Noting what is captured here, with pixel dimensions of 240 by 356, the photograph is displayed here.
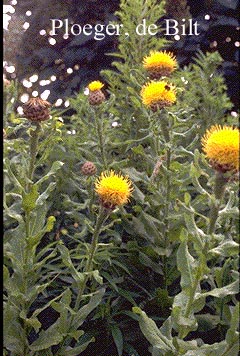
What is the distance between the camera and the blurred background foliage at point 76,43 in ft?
5.88

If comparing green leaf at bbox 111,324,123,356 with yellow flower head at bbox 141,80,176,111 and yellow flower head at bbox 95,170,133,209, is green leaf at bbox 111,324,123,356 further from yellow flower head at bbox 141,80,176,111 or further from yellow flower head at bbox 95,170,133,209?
yellow flower head at bbox 141,80,176,111

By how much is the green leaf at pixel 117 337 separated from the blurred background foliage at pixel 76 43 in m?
0.84

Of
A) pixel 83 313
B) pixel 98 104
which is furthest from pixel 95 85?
pixel 83 313

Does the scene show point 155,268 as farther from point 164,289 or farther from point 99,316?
point 99,316

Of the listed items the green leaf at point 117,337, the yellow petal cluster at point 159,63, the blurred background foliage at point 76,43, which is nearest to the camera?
the green leaf at point 117,337

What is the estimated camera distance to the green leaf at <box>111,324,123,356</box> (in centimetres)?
129

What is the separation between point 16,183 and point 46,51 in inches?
44.6

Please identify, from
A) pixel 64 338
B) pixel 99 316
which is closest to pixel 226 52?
pixel 99 316

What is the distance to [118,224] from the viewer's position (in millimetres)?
1510

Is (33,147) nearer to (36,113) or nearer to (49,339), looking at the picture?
(36,113)

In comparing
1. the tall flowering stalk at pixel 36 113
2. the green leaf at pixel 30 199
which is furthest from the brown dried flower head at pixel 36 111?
the green leaf at pixel 30 199

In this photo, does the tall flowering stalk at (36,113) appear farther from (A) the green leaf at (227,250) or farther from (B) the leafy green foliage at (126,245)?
(A) the green leaf at (227,250)

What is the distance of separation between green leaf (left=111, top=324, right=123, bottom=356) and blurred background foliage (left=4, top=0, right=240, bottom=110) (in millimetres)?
837

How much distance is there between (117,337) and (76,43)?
108 centimetres
